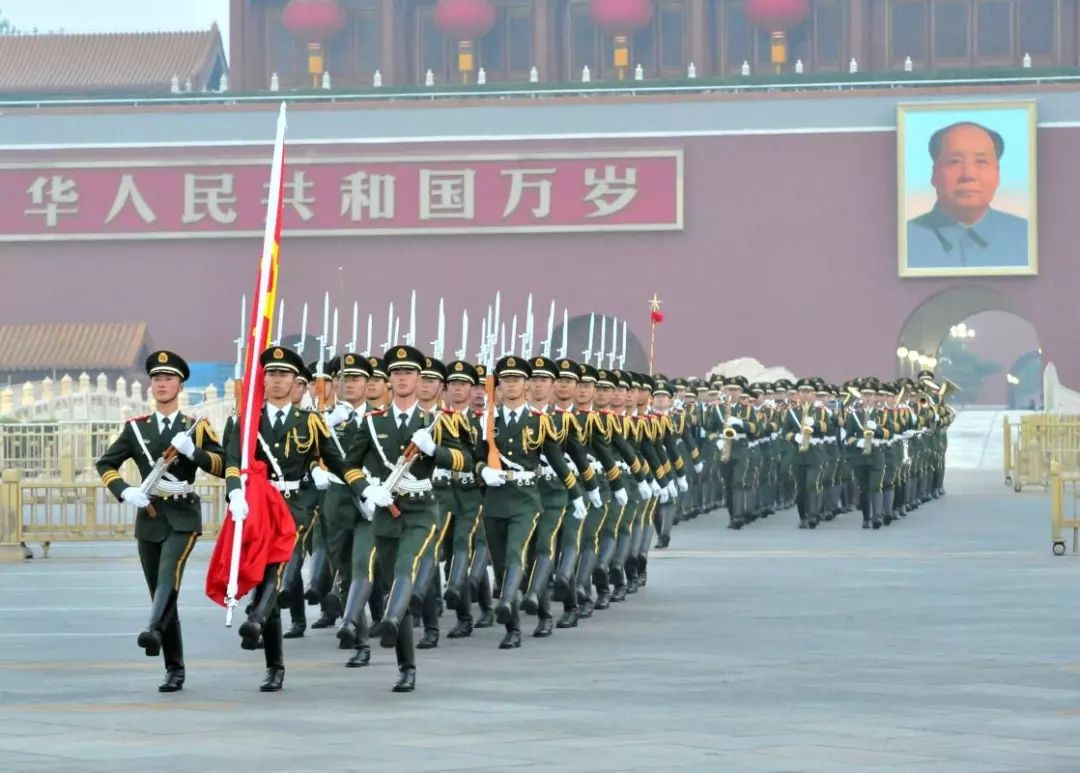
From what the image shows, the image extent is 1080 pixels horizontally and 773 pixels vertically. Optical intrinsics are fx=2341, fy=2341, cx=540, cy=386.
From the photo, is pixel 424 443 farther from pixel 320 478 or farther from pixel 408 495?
pixel 320 478

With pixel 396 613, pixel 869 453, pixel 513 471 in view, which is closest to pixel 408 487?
pixel 396 613

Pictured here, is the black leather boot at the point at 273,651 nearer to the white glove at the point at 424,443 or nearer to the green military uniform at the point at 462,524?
the white glove at the point at 424,443

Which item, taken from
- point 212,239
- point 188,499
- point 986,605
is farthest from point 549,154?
point 188,499

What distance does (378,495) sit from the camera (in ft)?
33.2

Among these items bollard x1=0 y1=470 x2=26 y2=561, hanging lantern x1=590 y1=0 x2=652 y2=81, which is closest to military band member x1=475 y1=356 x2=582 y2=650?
bollard x1=0 y1=470 x2=26 y2=561

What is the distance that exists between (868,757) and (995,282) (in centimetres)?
3372

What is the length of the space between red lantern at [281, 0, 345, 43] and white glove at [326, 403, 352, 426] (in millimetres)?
34346

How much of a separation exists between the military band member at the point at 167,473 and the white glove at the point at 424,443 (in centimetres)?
85

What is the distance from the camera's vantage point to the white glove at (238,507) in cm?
961

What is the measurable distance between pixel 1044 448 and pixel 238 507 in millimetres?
20567

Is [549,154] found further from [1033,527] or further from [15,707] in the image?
[15,707]

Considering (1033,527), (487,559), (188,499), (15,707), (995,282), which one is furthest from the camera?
(995,282)

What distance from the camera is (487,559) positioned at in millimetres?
12984

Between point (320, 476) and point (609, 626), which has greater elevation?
point (320, 476)
